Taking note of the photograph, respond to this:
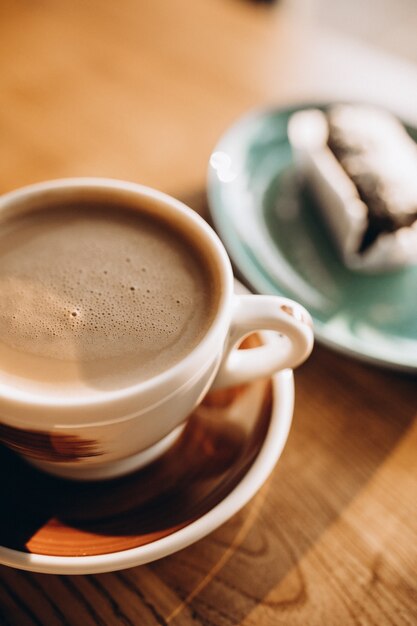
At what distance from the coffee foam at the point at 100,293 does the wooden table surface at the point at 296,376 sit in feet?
0.65

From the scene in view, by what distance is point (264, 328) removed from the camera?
545 millimetres

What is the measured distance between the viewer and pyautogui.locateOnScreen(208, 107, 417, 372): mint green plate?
0.76 m

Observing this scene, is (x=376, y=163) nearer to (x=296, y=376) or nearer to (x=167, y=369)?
(x=296, y=376)

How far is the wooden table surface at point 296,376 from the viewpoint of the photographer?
0.53 metres

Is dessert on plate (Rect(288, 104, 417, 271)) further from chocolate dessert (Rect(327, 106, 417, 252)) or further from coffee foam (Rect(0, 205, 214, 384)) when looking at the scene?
coffee foam (Rect(0, 205, 214, 384))

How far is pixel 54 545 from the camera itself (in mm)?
498

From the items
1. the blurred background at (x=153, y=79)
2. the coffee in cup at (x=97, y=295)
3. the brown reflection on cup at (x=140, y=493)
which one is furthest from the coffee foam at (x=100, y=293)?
the blurred background at (x=153, y=79)

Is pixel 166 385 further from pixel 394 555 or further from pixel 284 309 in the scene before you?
pixel 394 555

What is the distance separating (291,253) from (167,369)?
1.41 feet

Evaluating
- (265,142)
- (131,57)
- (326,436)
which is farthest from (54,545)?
(131,57)

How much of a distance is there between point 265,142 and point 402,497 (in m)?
0.65

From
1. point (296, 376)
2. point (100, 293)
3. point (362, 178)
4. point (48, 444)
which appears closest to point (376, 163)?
point (362, 178)

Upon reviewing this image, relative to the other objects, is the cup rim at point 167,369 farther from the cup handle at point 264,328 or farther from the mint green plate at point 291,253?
the mint green plate at point 291,253

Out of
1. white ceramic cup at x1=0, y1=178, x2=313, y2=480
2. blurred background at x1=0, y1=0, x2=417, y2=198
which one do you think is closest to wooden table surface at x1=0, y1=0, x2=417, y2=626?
blurred background at x1=0, y1=0, x2=417, y2=198
